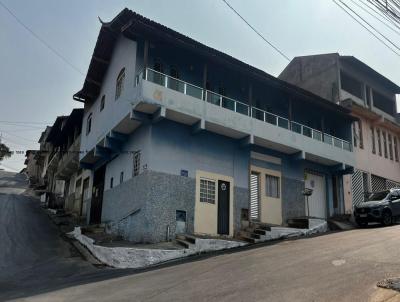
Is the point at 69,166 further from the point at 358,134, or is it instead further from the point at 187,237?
the point at 358,134

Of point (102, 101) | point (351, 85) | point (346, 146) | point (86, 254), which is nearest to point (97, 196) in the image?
point (102, 101)

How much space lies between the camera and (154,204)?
636 inches

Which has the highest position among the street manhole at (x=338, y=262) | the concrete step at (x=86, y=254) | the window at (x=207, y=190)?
the window at (x=207, y=190)

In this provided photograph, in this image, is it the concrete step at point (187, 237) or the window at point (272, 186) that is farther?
the window at point (272, 186)

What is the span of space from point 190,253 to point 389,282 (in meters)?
7.80

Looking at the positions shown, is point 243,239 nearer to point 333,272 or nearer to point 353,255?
point 353,255

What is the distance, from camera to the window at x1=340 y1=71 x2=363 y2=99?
3008cm

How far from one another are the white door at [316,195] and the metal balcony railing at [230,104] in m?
2.13

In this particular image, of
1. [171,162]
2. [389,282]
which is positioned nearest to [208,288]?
[389,282]

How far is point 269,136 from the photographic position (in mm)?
19453

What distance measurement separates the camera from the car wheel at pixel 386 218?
1922 cm

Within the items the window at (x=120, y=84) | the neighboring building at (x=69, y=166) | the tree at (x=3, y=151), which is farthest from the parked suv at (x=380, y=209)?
the tree at (x=3, y=151)

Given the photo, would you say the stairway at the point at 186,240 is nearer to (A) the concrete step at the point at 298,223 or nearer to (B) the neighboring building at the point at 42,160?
(A) the concrete step at the point at 298,223

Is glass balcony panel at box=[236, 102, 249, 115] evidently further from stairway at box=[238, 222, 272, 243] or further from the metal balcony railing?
stairway at box=[238, 222, 272, 243]
